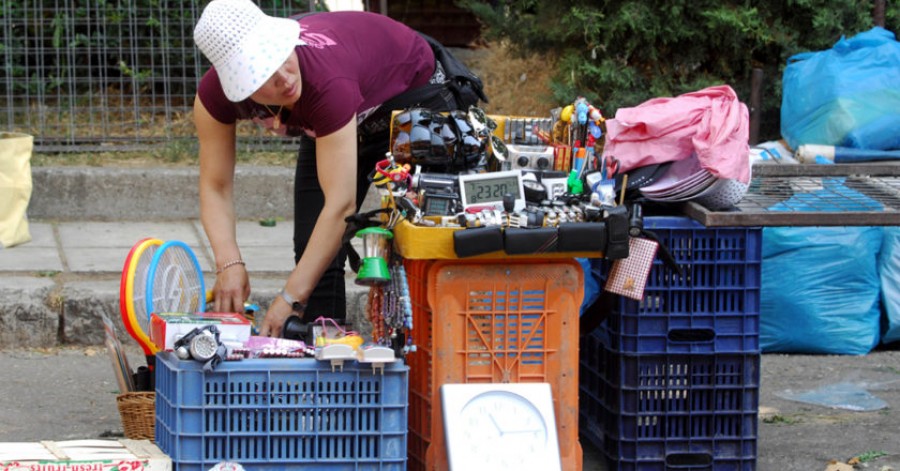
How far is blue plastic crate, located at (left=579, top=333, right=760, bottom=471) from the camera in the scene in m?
3.66

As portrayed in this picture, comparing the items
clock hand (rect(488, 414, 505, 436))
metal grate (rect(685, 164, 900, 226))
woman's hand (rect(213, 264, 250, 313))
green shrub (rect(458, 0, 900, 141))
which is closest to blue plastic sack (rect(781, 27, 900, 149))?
green shrub (rect(458, 0, 900, 141))

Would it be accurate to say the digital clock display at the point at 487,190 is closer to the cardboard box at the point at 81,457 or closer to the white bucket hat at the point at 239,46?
the white bucket hat at the point at 239,46

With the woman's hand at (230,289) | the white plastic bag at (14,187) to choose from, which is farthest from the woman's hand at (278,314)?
the white plastic bag at (14,187)

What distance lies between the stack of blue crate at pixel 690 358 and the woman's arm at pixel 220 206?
3.70ft

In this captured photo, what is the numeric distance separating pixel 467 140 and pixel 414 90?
1.49 ft

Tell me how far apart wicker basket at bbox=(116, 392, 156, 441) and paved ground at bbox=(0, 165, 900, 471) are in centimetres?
43

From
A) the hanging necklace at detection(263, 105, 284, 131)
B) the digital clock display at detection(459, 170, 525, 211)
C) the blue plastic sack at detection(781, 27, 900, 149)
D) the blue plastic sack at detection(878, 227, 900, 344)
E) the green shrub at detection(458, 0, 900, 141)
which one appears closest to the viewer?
the digital clock display at detection(459, 170, 525, 211)

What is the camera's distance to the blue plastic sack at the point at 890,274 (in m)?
5.23

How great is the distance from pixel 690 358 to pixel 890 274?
1977 millimetres

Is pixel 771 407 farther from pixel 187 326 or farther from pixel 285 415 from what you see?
pixel 187 326

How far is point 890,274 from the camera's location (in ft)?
17.2

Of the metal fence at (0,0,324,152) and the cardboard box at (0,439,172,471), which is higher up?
the metal fence at (0,0,324,152)

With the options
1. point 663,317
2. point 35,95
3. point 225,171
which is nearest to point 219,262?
point 225,171

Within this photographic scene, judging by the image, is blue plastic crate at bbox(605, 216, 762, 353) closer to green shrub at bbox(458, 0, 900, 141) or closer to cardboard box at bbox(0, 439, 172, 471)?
cardboard box at bbox(0, 439, 172, 471)
